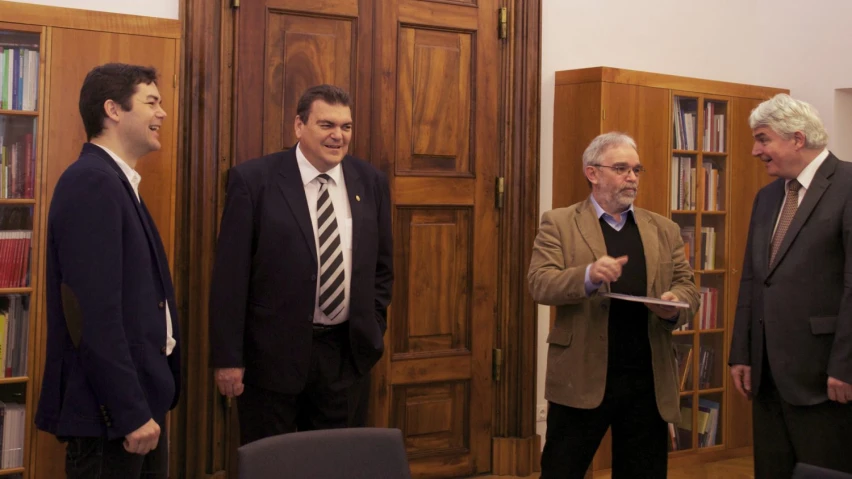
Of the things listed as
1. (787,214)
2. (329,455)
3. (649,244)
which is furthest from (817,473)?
(787,214)

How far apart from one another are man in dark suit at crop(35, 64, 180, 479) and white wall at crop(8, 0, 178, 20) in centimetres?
129

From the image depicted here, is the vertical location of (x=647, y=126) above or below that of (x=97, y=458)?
above

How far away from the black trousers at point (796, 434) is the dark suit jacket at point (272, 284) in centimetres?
141

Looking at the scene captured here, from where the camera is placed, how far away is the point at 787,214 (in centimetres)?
314

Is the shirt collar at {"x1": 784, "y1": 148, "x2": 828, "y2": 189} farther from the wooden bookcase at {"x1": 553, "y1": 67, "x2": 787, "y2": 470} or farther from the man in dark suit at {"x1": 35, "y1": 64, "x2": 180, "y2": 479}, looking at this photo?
the man in dark suit at {"x1": 35, "y1": 64, "x2": 180, "y2": 479}

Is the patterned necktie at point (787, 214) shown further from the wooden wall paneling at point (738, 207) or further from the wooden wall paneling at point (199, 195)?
the wooden wall paneling at point (199, 195)

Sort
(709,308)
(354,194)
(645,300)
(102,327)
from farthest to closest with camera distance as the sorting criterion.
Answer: (709,308) → (354,194) → (645,300) → (102,327)

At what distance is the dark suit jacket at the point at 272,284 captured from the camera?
3051 mm

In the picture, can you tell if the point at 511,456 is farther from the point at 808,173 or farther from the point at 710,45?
the point at 710,45

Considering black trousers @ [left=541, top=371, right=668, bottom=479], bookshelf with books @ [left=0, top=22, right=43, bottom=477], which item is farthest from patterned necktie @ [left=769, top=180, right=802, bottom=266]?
bookshelf with books @ [left=0, top=22, right=43, bottom=477]

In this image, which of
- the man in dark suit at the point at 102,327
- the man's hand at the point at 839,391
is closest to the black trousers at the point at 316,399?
the man in dark suit at the point at 102,327

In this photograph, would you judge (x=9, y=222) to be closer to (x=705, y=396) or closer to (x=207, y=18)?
(x=207, y=18)

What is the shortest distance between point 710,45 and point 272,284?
3.46 metres

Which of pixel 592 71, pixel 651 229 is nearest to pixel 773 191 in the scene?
pixel 651 229
